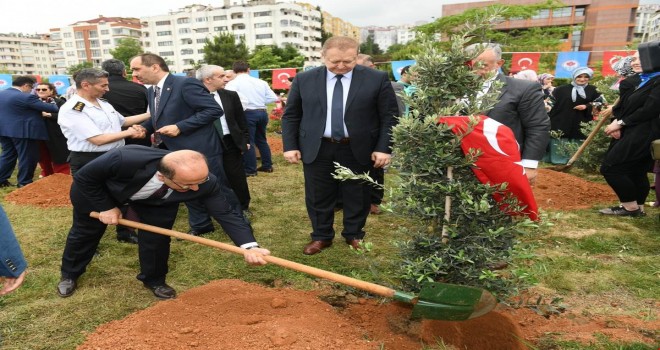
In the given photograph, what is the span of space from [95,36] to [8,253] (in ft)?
355

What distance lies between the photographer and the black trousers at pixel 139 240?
2982 millimetres

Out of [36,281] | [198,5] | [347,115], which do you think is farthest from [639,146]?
[198,5]

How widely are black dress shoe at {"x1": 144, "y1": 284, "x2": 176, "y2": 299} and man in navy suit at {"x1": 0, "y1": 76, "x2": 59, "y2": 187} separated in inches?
180

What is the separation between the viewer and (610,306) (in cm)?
294

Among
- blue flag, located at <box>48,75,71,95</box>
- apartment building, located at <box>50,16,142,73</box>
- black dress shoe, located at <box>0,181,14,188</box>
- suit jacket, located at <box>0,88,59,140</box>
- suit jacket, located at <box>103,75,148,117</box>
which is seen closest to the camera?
suit jacket, located at <box>103,75,148,117</box>

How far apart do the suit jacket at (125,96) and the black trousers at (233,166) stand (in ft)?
4.08

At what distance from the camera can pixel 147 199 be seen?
289cm

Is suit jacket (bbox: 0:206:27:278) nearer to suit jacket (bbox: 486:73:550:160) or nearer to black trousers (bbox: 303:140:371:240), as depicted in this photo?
black trousers (bbox: 303:140:371:240)

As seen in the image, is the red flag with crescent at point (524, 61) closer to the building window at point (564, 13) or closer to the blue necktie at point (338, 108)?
the blue necktie at point (338, 108)

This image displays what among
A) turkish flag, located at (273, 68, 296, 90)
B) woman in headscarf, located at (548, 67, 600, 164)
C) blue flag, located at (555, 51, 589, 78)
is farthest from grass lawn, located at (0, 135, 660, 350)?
turkish flag, located at (273, 68, 296, 90)

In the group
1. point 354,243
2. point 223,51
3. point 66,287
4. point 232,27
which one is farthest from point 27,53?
point 354,243

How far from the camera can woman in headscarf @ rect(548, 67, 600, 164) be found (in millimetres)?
7266

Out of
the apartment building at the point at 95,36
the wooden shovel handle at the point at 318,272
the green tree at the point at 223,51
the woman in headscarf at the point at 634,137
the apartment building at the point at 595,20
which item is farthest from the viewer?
the apartment building at the point at 95,36

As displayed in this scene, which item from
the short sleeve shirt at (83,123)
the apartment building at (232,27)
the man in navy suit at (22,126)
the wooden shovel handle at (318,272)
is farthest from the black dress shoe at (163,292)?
the apartment building at (232,27)
